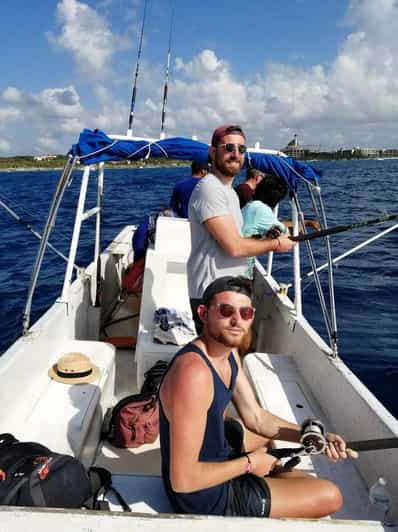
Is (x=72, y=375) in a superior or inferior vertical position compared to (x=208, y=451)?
inferior

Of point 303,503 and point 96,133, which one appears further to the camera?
point 96,133

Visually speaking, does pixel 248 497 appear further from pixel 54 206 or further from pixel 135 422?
pixel 54 206

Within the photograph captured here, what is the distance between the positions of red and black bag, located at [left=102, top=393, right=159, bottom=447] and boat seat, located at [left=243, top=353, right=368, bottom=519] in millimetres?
804

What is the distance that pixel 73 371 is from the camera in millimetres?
3127

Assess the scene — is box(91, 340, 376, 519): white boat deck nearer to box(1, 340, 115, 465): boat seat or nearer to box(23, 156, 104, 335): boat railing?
box(1, 340, 115, 465): boat seat

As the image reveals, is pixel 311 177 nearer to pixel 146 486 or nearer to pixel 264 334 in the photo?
pixel 264 334

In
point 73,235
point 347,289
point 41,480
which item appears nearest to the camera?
point 41,480

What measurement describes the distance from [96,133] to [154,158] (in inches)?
21.8

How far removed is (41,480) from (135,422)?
4.10ft

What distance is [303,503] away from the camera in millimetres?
1955

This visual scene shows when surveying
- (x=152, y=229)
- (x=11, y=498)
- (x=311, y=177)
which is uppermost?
(x=311, y=177)

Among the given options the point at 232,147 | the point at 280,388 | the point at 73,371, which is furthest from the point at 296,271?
the point at 73,371

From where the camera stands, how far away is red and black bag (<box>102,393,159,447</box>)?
9.70 feet

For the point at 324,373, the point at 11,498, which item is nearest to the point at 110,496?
the point at 11,498
